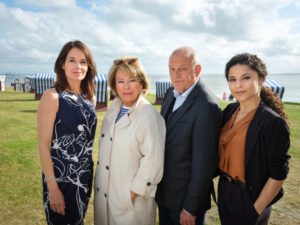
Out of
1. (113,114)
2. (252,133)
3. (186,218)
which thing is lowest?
(186,218)

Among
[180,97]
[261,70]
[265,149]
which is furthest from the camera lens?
[180,97]

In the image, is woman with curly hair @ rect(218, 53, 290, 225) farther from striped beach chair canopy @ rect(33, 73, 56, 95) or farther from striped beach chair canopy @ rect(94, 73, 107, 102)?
striped beach chair canopy @ rect(33, 73, 56, 95)

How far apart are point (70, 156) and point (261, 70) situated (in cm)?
227

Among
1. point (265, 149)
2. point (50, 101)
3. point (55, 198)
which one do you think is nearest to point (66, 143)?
point (50, 101)

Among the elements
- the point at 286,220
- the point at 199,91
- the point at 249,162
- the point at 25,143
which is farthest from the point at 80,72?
the point at 25,143

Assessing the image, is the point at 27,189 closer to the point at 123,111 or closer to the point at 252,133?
the point at 123,111

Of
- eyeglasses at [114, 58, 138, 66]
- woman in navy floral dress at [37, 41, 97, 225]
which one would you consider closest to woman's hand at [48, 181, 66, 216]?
woman in navy floral dress at [37, 41, 97, 225]

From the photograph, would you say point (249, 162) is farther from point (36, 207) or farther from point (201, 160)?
point (36, 207)

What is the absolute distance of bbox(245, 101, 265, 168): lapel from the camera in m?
1.98

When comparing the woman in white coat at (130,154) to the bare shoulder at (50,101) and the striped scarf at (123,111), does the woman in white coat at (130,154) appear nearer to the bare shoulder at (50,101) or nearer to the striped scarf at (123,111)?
the striped scarf at (123,111)

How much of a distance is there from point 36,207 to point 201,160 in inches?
143

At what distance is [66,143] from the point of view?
2.38 metres

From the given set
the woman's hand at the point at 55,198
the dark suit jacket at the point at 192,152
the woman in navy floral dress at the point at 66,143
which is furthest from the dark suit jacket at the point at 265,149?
the woman's hand at the point at 55,198

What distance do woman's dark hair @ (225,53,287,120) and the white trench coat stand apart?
101 centimetres
